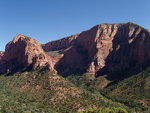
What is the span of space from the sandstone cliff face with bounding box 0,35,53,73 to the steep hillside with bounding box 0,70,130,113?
1612 centimetres

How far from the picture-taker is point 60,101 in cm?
9256

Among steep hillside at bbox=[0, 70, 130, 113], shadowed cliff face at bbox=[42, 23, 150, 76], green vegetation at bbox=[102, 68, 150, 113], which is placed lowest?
green vegetation at bbox=[102, 68, 150, 113]

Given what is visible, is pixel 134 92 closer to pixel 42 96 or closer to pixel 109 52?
pixel 42 96

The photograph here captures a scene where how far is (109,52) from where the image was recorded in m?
177

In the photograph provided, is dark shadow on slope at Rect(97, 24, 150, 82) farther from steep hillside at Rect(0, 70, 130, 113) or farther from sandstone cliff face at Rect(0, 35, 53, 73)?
steep hillside at Rect(0, 70, 130, 113)

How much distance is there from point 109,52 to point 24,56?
227 feet

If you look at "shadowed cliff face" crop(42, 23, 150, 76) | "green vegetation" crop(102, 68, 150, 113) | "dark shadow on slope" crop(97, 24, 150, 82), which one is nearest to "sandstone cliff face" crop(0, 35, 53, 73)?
"green vegetation" crop(102, 68, 150, 113)

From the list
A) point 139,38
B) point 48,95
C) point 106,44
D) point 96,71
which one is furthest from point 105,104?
point 106,44

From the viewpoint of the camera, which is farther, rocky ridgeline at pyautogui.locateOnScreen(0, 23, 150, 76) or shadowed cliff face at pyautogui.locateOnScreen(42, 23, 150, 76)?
shadowed cliff face at pyautogui.locateOnScreen(42, 23, 150, 76)

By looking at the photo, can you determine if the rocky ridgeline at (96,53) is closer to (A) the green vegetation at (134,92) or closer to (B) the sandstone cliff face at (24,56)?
(B) the sandstone cliff face at (24,56)

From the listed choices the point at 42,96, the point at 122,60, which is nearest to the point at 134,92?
the point at 42,96

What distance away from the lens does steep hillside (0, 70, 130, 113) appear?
8431 cm

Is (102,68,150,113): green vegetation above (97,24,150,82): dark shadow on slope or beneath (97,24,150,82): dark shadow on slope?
beneath

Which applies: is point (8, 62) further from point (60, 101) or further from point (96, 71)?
point (60, 101)
